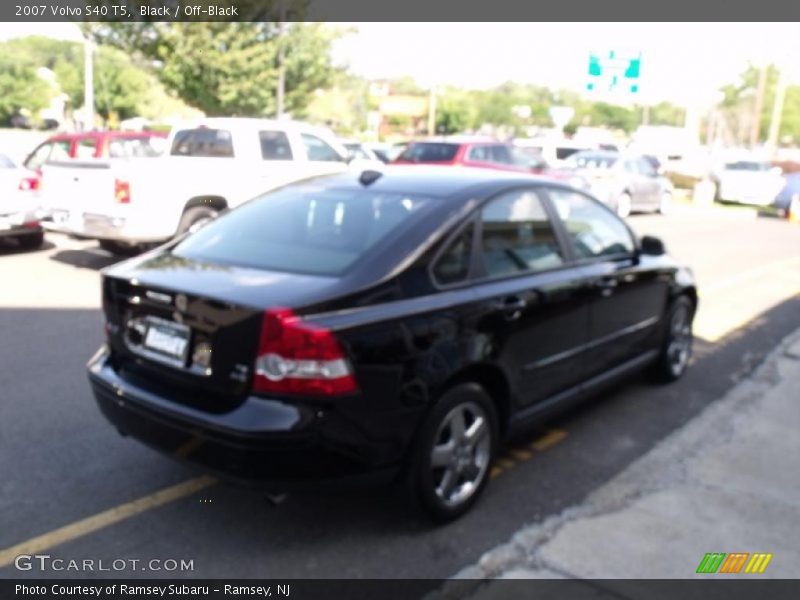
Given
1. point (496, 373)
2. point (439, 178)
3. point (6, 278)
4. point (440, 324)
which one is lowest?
point (6, 278)

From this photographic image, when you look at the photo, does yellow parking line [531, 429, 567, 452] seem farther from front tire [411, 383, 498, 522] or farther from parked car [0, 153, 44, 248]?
parked car [0, 153, 44, 248]

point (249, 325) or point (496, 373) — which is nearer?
point (249, 325)

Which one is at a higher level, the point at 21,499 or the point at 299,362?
the point at 299,362

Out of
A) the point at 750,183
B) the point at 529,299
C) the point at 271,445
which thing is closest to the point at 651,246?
the point at 529,299

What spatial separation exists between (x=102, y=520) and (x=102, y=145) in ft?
31.7

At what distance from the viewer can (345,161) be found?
12.4 meters

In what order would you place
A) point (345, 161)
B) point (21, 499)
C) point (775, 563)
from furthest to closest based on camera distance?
point (345, 161) < point (21, 499) < point (775, 563)

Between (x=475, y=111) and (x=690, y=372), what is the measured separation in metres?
84.2

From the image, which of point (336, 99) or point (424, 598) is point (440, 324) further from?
point (336, 99)

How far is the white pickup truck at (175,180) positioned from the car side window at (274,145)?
1 centimetres

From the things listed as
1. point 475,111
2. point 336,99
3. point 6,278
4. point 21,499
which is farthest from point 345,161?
point 475,111

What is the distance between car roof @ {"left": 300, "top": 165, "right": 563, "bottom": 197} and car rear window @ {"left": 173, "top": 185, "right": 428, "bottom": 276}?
10 cm

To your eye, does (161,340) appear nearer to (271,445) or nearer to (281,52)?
(271,445)

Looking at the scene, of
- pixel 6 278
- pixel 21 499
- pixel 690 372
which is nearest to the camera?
pixel 21 499
